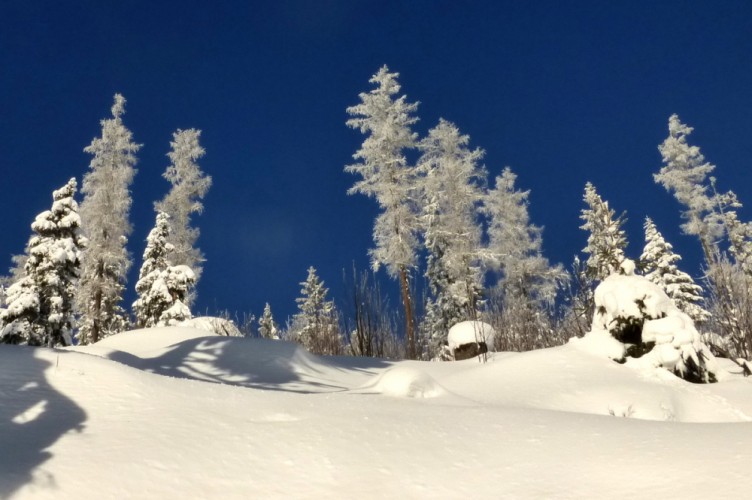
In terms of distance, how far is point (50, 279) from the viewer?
12250mm

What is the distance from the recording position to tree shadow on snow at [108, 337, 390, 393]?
224 inches

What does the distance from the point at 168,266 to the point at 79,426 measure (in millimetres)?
15852

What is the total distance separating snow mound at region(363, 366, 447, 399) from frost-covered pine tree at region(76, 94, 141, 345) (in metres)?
15.2

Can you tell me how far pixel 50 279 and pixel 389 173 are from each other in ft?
33.4

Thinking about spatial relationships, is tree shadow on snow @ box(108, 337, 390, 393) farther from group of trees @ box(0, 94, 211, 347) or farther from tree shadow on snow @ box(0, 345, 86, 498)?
group of trees @ box(0, 94, 211, 347)

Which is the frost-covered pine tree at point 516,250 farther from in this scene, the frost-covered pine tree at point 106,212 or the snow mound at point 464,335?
the frost-covered pine tree at point 106,212

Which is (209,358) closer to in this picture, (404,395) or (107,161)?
(404,395)

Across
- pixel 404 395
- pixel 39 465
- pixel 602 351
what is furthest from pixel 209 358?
pixel 602 351

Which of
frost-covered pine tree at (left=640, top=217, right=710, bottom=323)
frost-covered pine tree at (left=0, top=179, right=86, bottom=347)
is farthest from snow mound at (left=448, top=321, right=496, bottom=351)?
frost-covered pine tree at (left=640, top=217, right=710, bottom=323)

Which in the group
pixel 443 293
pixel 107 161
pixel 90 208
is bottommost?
pixel 443 293

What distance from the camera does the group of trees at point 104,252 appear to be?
1235 cm

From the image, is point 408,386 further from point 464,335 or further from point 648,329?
point 464,335

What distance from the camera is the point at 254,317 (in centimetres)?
1059

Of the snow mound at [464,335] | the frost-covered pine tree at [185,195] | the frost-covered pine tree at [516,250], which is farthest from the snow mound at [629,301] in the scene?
the frost-covered pine tree at [185,195]
